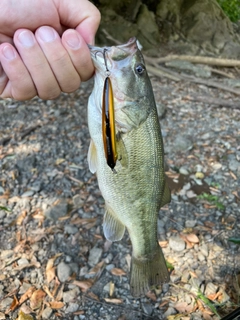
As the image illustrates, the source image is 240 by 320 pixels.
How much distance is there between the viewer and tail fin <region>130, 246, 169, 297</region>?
2059 mm

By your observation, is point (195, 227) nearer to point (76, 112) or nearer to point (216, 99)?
point (76, 112)

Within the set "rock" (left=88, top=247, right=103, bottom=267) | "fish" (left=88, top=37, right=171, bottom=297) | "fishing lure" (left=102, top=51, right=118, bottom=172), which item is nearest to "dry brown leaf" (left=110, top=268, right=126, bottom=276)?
"rock" (left=88, top=247, right=103, bottom=267)

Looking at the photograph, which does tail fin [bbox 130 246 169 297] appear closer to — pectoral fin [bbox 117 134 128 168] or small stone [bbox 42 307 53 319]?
pectoral fin [bbox 117 134 128 168]

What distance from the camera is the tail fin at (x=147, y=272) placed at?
206 centimetres

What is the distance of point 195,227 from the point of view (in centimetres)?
340

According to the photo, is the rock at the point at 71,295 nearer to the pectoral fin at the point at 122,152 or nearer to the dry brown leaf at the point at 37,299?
the dry brown leaf at the point at 37,299

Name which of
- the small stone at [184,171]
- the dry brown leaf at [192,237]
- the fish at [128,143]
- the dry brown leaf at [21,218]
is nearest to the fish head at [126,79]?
the fish at [128,143]

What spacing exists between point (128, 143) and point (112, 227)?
521 mm

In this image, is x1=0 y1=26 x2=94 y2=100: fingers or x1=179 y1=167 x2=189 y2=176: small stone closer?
x1=0 y1=26 x2=94 y2=100: fingers

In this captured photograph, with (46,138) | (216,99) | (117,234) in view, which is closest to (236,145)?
(216,99)

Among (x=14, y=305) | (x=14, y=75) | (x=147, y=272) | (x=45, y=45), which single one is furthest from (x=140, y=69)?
(x=14, y=305)

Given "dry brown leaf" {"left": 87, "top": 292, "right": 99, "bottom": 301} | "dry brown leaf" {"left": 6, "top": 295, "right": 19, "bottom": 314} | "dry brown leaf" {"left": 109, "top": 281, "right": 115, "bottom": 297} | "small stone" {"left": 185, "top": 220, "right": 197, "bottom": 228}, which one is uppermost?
"dry brown leaf" {"left": 6, "top": 295, "right": 19, "bottom": 314}

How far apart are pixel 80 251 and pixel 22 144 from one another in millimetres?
1853

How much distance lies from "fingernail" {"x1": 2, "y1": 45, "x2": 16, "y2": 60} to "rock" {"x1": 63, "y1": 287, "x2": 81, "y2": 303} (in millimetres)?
1968
